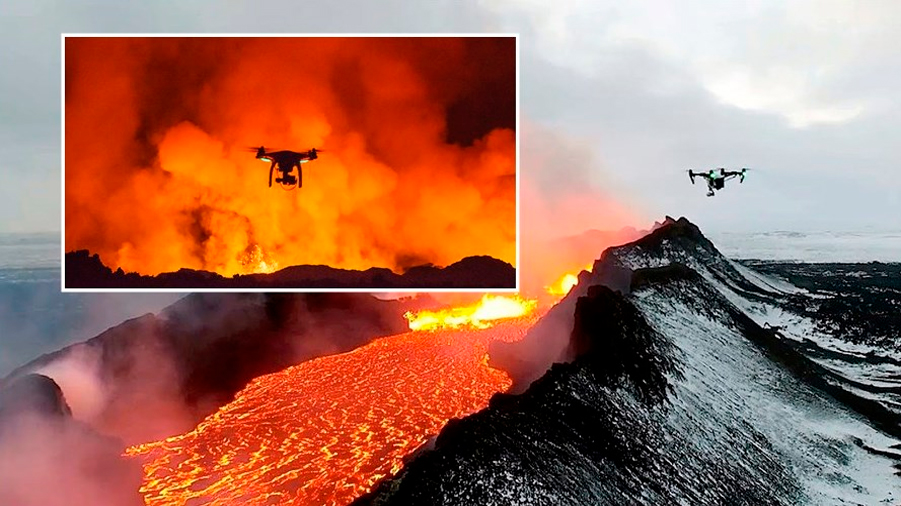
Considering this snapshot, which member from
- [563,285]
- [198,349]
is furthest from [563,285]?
[198,349]

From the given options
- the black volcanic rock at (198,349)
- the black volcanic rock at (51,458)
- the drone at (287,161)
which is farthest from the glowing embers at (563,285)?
the black volcanic rock at (51,458)

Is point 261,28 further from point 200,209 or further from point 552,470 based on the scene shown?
point 552,470

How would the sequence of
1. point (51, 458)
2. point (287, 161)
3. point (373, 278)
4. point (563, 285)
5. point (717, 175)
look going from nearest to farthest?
point (51, 458), point (287, 161), point (373, 278), point (717, 175), point (563, 285)

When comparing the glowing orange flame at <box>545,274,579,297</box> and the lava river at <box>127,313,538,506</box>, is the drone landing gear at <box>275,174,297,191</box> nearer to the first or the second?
the lava river at <box>127,313,538,506</box>

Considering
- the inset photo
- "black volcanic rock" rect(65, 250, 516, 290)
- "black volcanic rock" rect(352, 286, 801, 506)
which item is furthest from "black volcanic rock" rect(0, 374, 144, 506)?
"black volcanic rock" rect(352, 286, 801, 506)

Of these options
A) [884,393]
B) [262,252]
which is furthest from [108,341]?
[884,393]

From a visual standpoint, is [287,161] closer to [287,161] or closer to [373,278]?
[287,161]

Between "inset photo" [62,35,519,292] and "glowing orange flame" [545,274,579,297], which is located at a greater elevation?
"inset photo" [62,35,519,292]
